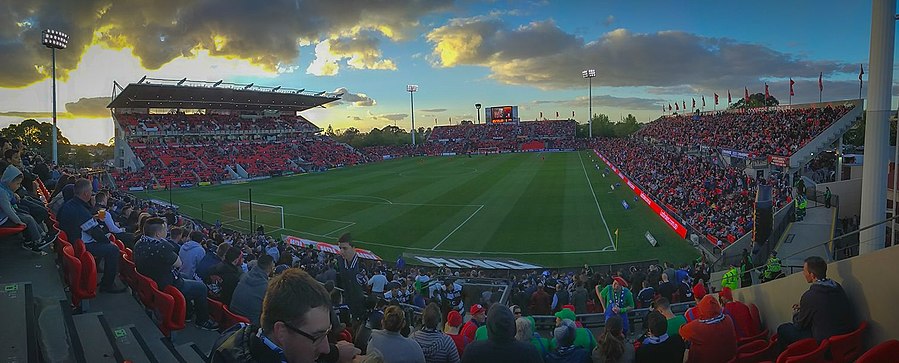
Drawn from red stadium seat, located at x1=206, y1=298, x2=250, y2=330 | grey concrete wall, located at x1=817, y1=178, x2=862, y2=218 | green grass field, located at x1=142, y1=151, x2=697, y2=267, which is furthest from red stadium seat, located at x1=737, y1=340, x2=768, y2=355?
grey concrete wall, located at x1=817, y1=178, x2=862, y2=218

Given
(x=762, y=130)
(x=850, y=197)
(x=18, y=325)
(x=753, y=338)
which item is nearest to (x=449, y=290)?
(x=753, y=338)

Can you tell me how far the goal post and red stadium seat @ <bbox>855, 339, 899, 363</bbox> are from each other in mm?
26375

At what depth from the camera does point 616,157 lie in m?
53.2

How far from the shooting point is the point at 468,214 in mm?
29312

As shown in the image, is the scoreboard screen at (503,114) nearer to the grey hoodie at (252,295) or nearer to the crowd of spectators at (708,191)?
Answer: the crowd of spectators at (708,191)

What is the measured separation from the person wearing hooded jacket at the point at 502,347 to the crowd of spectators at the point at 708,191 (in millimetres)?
17745

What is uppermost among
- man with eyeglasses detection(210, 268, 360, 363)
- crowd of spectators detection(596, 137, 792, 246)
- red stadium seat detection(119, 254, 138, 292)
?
man with eyeglasses detection(210, 268, 360, 363)

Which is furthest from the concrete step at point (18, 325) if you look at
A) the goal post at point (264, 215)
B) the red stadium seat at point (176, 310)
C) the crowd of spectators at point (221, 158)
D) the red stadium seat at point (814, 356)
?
the crowd of spectators at point (221, 158)

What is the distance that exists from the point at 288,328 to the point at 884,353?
452 centimetres

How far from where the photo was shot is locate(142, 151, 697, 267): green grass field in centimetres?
2130

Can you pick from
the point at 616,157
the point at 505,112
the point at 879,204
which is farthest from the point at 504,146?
the point at 879,204

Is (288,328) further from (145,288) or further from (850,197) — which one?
(850,197)

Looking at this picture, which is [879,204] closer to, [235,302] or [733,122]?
[235,302]

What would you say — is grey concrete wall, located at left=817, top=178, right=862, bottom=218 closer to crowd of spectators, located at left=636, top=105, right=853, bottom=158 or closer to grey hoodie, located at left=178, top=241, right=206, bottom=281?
crowd of spectators, located at left=636, top=105, right=853, bottom=158
